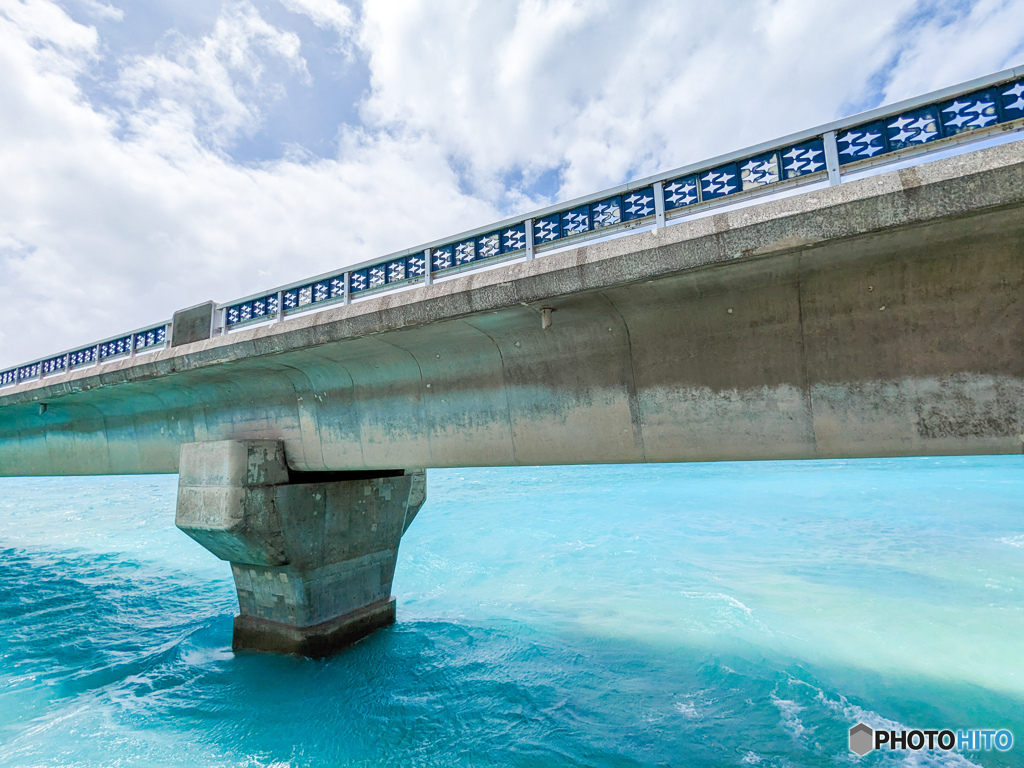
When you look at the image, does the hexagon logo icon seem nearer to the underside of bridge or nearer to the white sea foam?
the white sea foam

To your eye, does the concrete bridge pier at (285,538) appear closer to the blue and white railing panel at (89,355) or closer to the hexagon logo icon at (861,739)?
the blue and white railing panel at (89,355)

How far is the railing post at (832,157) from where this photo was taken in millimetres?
3955

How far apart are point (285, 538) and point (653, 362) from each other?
5.94m

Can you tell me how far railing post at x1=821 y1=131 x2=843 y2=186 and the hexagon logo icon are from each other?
5.82 meters

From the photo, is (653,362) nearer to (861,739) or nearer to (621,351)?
(621,351)

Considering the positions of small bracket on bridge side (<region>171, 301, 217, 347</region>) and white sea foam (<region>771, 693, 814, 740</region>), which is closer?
white sea foam (<region>771, 693, 814, 740</region>)

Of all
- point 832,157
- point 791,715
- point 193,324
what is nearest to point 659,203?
point 832,157

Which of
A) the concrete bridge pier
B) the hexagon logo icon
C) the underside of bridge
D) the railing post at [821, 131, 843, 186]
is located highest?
the railing post at [821, 131, 843, 186]

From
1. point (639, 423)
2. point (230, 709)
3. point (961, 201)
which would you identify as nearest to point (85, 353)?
point (230, 709)

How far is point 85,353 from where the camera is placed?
11.0 meters

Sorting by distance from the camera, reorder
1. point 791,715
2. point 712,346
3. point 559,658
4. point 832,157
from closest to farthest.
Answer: point 832,157
point 712,346
point 791,715
point 559,658

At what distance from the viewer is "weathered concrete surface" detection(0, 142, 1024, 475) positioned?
3.65 metres

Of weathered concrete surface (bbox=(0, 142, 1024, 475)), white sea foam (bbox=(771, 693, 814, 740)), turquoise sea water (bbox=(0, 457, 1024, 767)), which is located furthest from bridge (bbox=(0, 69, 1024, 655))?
white sea foam (bbox=(771, 693, 814, 740))

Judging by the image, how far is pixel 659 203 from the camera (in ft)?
15.7
